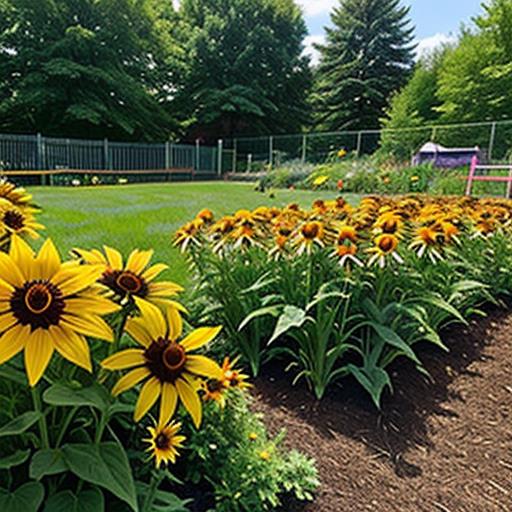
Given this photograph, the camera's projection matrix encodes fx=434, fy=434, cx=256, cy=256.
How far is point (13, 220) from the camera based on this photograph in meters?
0.99

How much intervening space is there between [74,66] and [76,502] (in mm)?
17851

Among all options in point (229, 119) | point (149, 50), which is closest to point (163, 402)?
point (149, 50)

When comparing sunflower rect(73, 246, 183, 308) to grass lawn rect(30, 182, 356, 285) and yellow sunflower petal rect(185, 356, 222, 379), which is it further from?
grass lawn rect(30, 182, 356, 285)

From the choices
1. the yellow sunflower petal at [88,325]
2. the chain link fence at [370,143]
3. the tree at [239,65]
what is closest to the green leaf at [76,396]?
the yellow sunflower petal at [88,325]

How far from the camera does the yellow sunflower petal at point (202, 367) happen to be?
2.19 feet

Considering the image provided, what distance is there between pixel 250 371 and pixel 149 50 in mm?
21350

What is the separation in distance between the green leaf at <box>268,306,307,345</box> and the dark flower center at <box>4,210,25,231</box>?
0.82m

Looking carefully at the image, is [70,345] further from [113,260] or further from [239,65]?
[239,65]

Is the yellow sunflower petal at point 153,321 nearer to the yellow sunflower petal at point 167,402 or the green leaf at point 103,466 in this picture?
the yellow sunflower petal at point 167,402

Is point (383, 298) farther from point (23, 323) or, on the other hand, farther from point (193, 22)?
point (193, 22)

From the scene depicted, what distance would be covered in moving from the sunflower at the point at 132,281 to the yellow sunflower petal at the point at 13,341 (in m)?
0.17

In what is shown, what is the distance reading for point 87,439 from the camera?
733 mm

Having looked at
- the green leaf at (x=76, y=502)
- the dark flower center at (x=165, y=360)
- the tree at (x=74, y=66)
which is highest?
the tree at (x=74, y=66)

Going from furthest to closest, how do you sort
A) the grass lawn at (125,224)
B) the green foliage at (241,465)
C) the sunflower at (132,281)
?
the grass lawn at (125,224), the green foliage at (241,465), the sunflower at (132,281)
